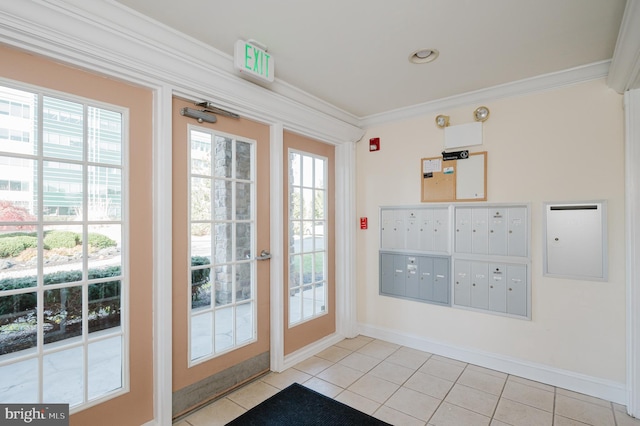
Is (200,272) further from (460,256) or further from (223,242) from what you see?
(460,256)

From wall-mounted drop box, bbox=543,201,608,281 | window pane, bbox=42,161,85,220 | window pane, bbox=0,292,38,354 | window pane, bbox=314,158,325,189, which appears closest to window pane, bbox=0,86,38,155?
window pane, bbox=42,161,85,220

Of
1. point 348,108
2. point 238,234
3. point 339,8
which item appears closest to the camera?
point 339,8

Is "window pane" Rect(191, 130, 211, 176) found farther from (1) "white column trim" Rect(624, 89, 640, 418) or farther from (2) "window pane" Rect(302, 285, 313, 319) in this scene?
(1) "white column trim" Rect(624, 89, 640, 418)

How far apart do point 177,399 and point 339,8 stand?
259cm

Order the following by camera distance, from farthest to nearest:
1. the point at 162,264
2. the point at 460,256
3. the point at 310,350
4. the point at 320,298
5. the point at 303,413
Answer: the point at 320,298 < the point at 310,350 < the point at 460,256 < the point at 303,413 < the point at 162,264

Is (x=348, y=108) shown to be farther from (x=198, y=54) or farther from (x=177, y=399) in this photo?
(x=177, y=399)

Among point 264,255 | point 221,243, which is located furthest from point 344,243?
point 221,243

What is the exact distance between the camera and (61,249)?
165 centimetres

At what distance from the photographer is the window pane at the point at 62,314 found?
160 cm

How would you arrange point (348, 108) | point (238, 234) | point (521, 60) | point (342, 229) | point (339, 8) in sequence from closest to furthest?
1. point (339, 8)
2. point (521, 60)
3. point (238, 234)
4. point (348, 108)
5. point (342, 229)

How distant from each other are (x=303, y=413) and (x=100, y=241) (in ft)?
5.53

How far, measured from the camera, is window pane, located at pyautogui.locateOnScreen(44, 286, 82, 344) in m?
1.60

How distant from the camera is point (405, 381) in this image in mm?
2572

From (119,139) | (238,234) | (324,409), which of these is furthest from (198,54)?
(324,409)
